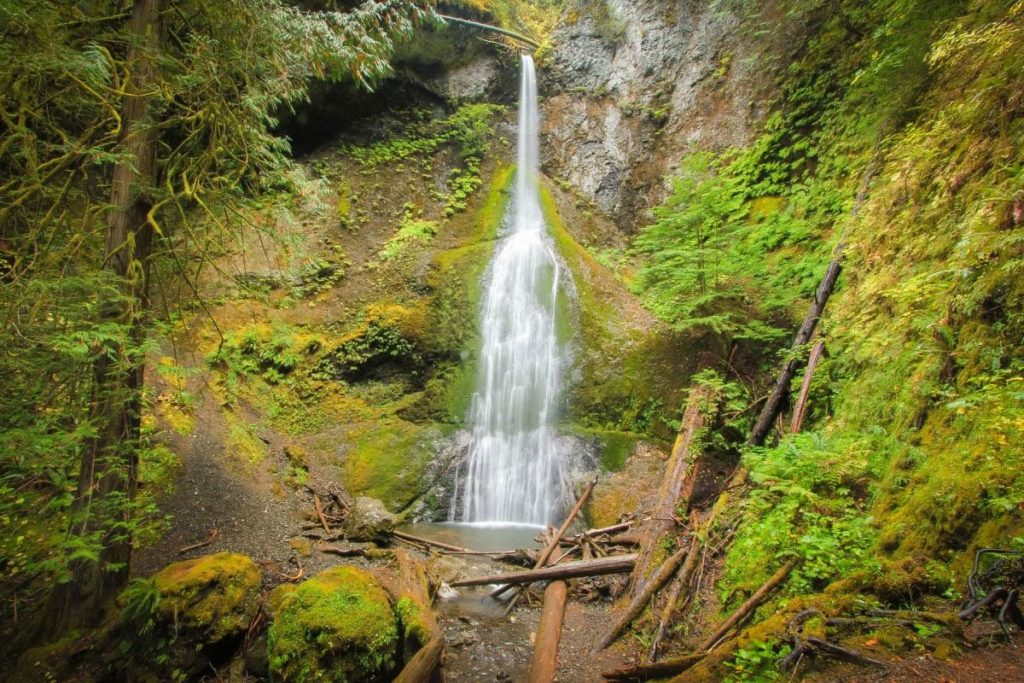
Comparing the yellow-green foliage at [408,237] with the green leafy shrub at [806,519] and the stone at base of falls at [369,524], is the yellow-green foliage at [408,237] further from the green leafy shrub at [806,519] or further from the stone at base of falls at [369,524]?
the green leafy shrub at [806,519]

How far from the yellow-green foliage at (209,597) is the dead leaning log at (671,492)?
3.72 meters

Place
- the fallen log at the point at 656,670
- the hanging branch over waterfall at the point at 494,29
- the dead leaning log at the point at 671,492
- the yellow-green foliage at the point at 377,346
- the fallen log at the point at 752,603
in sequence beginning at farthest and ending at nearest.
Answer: the hanging branch over waterfall at the point at 494,29
the yellow-green foliage at the point at 377,346
the dead leaning log at the point at 671,492
the fallen log at the point at 752,603
the fallen log at the point at 656,670

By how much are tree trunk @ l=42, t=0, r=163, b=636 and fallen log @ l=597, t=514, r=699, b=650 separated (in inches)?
161

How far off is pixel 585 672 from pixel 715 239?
6.88 m

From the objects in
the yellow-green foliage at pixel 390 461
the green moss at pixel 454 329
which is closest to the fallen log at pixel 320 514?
the yellow-green foliage at pixel 390 461

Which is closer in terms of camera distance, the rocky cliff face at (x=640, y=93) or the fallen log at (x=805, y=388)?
the fallen log at (x=805, y=388)

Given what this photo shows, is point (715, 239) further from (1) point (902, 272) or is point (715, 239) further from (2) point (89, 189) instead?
(2) point (89, 189)

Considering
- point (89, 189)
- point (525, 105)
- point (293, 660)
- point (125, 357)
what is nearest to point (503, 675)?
point (293, 660)

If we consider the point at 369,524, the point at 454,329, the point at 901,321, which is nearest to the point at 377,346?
the point at 454,329

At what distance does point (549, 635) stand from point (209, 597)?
10.2ft

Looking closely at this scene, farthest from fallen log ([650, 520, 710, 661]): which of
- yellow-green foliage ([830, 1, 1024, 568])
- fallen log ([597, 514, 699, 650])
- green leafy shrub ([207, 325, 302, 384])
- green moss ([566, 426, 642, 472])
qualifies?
green leafy shrub ([207, 325, 302, 384])

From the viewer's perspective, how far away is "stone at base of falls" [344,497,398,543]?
21.3ft

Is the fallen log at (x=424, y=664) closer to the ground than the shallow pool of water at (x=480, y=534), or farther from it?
farther from it

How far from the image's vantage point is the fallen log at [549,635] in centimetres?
396
